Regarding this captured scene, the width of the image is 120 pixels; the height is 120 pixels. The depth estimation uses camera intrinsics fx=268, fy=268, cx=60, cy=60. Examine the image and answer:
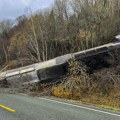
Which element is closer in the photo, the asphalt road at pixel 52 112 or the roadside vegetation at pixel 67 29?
the asphalt road at pixel 52 112

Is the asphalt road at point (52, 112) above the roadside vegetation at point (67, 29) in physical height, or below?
Answer: below

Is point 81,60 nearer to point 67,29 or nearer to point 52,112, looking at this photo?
point 52,112

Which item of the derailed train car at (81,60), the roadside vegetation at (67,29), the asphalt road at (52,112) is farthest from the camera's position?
the roadside vegetation at (67,29)

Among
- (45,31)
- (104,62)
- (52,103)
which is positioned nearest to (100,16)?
(45,31)

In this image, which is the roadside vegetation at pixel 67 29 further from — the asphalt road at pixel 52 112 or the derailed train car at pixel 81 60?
the asphalt road at pixel 52 112

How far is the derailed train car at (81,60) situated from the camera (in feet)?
60.4

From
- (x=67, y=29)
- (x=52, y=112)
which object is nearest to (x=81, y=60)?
(x=52, y=112)

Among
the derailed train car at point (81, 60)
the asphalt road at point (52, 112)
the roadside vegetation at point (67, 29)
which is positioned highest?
the roadside vegetation at point (67, 29)

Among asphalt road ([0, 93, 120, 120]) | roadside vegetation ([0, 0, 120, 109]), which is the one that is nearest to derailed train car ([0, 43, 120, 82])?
asphalt road ([0, 93, 120, 120])

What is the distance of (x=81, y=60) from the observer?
1842cm

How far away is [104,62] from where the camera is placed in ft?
61.2

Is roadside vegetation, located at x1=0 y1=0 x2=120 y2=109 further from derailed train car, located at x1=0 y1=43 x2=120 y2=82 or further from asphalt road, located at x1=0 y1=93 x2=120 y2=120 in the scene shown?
asphalt road, located at x1=0 y1=93 x2=120 y2=120

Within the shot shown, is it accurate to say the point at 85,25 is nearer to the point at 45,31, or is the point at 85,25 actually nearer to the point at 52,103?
the point at 45,31

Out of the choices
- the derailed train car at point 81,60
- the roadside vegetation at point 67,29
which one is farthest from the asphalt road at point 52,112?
the roadside vegetation at point 67,29
